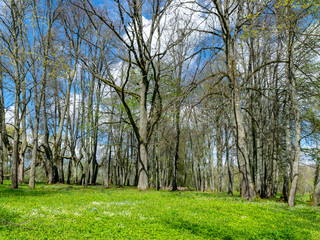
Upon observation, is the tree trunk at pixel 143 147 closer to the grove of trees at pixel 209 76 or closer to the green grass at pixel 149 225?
the grove of trees at pixel 209 76

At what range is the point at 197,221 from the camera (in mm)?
6520

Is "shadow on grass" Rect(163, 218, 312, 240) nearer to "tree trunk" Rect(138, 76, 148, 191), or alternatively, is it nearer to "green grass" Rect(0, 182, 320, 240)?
"green grass" Rect(0, 182, 320, 240)

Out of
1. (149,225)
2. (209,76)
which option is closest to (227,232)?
(149,225)

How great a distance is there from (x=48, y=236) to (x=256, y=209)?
7458mm

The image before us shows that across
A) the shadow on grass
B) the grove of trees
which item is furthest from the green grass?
the grove of trees

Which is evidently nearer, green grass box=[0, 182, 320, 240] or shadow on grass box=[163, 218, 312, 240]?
green grass box=[0, 182, 320, 240]

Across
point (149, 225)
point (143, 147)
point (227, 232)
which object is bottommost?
point (227, 232)

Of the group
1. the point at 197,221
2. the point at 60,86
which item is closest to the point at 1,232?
the point at 197,221

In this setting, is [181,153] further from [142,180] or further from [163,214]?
[163,214]

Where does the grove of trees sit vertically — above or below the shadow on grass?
above

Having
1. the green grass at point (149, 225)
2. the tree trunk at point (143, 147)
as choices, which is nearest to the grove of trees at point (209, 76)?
the tree trunk at point (143, 147)

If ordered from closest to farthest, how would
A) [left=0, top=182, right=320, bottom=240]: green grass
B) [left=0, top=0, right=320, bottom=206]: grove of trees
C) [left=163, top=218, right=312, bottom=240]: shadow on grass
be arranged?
1. [left=0, top=182, right=320, bottom=240]: green grass
2. [left=163, top=218, right=312, bottom=240]: shadow on grass
3. [left=0, top=0, right=320, bottom=206]: grove of trees

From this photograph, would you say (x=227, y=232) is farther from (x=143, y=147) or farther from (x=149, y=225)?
(x=143, y=147)

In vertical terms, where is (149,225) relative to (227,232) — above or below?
above
